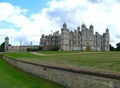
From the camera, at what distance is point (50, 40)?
14912 cm

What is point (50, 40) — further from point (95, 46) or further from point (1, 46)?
point (1, 46)

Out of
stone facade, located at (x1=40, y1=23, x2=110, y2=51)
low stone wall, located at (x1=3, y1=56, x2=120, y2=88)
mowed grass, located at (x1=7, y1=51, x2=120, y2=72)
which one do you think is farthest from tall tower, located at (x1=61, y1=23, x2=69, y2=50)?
low stone wall, located at (x1=3, y1=56, x2=120, y2=88)

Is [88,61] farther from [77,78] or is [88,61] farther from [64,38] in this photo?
[64,38]

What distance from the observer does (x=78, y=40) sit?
143 meters

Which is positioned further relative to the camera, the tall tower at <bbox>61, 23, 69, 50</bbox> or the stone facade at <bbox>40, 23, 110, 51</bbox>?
the stone facade at <bbox>40, 23, 110, 51</bbox>

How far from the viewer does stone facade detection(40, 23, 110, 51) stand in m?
138

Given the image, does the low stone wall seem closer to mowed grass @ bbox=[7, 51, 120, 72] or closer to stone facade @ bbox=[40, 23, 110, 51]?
mowed grass @ bbox=[7, 51, 120, 72]

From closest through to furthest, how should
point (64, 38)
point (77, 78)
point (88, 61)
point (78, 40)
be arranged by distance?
point (77, 78)
point (88, 61)
point (64, 38)
point (78, 40)

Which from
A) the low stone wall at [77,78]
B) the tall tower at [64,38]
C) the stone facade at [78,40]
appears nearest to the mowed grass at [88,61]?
the low stone wall at [77,78]

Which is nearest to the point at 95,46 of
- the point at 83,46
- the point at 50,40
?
the point at 83,46

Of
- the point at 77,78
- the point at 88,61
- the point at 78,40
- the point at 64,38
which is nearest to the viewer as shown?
the point at 77,78

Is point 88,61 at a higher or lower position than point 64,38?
lower

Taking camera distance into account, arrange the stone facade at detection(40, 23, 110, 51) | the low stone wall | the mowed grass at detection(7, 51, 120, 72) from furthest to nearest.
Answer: the stone facade at detection(40, 23, 110, 51)
the mowed grass at detection(7, 51, 120, 72)
the low stone wall

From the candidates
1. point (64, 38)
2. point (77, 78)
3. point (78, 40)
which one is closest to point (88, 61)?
point (77, 78)
